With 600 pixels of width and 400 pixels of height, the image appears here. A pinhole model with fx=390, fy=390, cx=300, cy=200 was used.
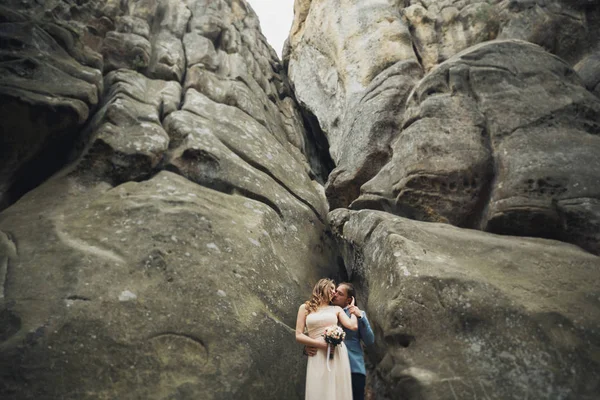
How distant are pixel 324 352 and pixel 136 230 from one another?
494 cm

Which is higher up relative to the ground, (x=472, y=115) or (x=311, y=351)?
(x=472, y=115)

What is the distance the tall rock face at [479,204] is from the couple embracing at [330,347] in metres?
0.53

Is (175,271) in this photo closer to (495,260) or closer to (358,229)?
(358,229)

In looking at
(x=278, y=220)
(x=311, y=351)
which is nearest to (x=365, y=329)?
(x=311, y=351)

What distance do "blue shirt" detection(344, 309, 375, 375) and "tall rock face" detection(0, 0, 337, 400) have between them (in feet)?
4.97

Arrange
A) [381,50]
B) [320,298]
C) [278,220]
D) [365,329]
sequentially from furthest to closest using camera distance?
[381,50] → [278,220] → [320,298] → [365,329]

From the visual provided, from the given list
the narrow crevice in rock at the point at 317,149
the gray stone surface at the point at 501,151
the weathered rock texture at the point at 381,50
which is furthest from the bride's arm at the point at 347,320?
the narrow crevice in rock at the point at 317,149

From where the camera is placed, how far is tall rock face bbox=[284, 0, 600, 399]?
6.16m

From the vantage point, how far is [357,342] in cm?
724

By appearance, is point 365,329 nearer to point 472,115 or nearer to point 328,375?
point 328,375

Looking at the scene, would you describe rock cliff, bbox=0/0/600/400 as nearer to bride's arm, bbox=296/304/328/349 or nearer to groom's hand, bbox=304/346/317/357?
bride's arm, bbox=296/304/328/349

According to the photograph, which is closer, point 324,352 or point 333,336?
point 333,336

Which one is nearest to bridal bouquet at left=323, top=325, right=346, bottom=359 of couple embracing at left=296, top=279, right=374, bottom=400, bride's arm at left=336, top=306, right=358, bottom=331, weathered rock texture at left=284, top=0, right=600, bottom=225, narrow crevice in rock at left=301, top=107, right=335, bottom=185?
couple embracing at left=296, top=279, right=374, bottom=400

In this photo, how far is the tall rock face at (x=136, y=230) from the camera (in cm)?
668
